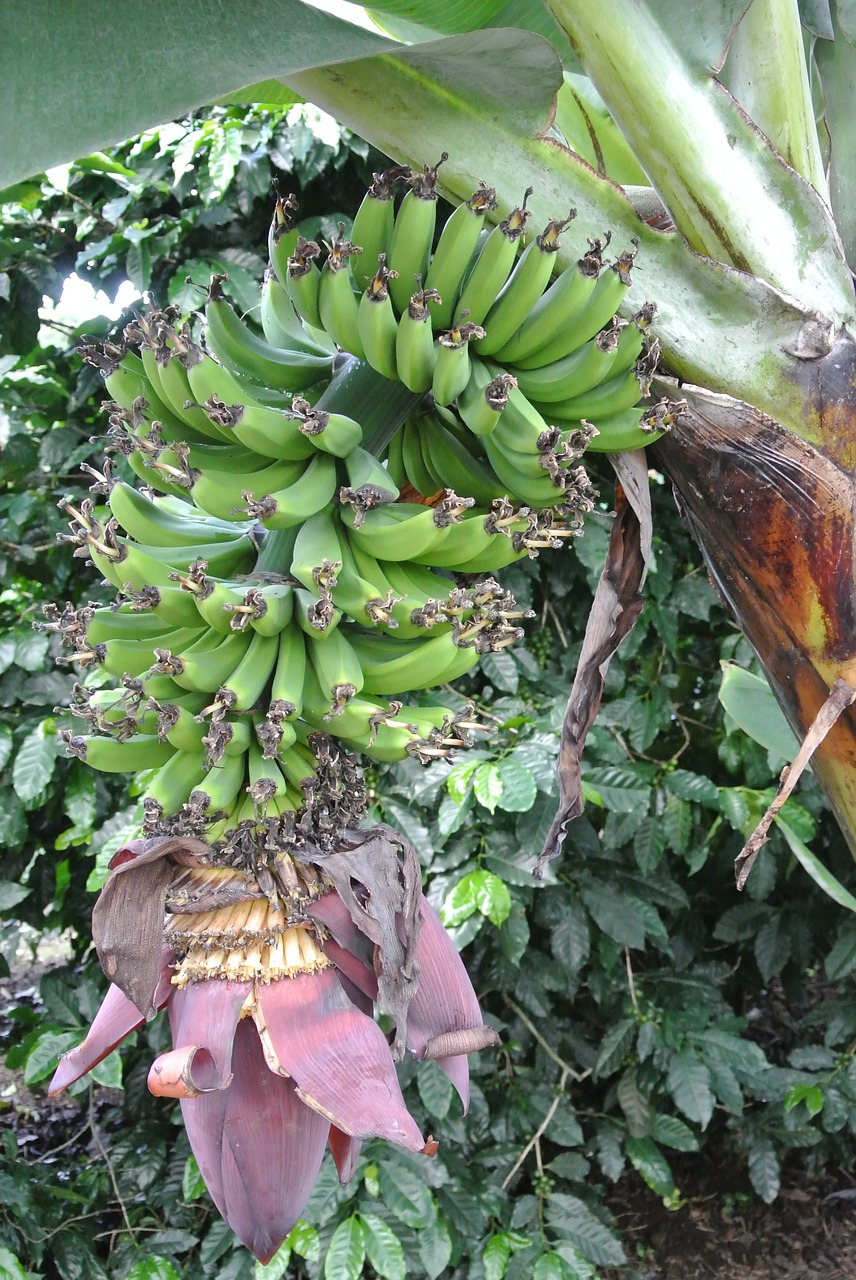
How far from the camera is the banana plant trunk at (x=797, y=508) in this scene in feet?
1.61

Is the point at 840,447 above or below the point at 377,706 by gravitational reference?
above

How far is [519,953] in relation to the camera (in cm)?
143

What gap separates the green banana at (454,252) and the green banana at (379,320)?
0.02 metres

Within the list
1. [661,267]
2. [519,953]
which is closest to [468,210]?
[661,267]

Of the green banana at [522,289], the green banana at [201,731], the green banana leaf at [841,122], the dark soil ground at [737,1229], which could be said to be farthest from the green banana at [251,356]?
the dark soil ground at [737,1229]

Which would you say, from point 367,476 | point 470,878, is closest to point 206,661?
point 367,476

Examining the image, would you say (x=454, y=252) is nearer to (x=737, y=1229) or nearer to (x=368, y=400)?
(x=368, y=400)

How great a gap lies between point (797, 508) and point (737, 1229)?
226cm

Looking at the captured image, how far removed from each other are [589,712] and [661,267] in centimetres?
26

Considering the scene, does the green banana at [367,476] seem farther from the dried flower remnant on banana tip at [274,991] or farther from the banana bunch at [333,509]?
the dried flower remnant on banana tip at [274,991]

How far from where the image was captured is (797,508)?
49 centimetres

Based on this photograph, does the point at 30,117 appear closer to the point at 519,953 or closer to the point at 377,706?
the point at 377,706

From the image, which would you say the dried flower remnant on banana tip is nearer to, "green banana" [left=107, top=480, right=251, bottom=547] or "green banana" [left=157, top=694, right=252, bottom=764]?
"green banana" [left=157, top=694, right=252, bottom=764]

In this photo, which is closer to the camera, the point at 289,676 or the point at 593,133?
the point at 289,676
